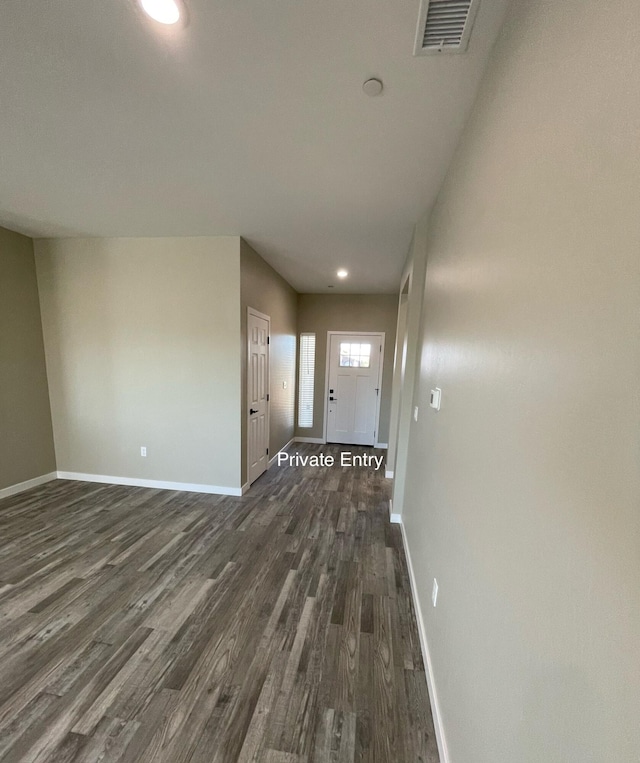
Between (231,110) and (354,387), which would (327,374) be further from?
(231,110)

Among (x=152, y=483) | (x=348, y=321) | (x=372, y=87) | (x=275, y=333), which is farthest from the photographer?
(x=348, y=321)

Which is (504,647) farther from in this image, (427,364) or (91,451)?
(91,451)

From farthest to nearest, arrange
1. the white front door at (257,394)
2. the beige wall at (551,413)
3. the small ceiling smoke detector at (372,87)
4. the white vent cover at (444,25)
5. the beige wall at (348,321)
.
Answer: the beige wall at (348,321) → the white front door at (257,394) → the small ceiling smoke detector at (372,87) → the white vent cover at (444,25) → the beige wall at (551,413)

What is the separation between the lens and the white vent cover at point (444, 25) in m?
1.02

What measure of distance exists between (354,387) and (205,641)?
428 cm

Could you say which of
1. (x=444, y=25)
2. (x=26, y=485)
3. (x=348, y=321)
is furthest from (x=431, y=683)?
(x=348, y=321)

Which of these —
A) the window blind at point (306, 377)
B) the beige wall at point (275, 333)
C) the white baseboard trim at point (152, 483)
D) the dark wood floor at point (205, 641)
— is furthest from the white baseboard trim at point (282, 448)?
the dark wood floor at point (205, 641)

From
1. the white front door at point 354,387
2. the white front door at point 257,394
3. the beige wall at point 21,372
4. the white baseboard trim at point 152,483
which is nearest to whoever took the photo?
the beige wall at point 21,372

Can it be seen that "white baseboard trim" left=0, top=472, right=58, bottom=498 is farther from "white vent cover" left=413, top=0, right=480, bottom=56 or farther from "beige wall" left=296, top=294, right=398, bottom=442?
"white vent cover" left=413, top=0, right=480, bottom=56

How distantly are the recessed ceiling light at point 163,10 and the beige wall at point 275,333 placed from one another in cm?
205

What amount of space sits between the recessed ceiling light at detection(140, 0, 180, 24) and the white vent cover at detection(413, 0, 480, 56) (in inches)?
33.6

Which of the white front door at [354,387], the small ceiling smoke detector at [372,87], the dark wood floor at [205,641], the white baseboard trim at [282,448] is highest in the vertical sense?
the small ceiling smoke detector at [372,87]

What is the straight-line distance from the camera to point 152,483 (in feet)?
11.7

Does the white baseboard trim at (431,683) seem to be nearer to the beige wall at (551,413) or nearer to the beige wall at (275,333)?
the beige wall at (551,413)
